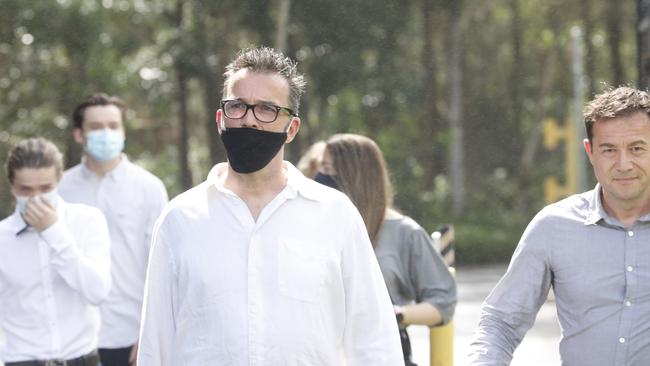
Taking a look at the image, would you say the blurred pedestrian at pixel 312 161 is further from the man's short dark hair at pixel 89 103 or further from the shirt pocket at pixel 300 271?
the shirt pocket at pixel 300 271

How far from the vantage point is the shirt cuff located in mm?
6141

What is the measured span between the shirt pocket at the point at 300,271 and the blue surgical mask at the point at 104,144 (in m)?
3.91

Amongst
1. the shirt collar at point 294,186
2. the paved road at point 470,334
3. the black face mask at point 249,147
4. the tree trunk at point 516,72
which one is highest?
the black face mask at point 249,147

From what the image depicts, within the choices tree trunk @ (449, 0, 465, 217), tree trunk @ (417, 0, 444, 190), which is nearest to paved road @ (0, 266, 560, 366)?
tree trunk @ (449, 0, 465, 217)

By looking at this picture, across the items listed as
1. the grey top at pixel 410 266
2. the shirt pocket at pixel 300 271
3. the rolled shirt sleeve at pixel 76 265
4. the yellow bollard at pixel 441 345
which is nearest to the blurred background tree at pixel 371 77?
the yellow bollard at pixel 441 345

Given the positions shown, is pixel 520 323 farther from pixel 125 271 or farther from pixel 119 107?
pixel 119 107

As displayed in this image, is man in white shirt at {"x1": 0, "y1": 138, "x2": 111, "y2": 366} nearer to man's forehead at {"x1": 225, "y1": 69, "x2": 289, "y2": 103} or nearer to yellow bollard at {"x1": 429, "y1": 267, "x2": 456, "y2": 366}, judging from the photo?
yellow bollard at {"x1": 429, "y1": 267, "x2": 456, "y2": 366}

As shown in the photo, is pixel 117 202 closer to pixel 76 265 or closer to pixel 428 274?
pixel 76 265

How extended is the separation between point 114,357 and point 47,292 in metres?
1.23

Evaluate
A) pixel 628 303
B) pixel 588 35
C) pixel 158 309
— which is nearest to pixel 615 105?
pixel 628 303

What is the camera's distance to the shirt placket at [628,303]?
406 cm

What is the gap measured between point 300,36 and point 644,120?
31256mm

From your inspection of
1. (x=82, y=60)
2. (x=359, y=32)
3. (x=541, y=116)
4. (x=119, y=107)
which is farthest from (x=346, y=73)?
(x=119, y=107)

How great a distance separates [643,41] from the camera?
7.00 metres
